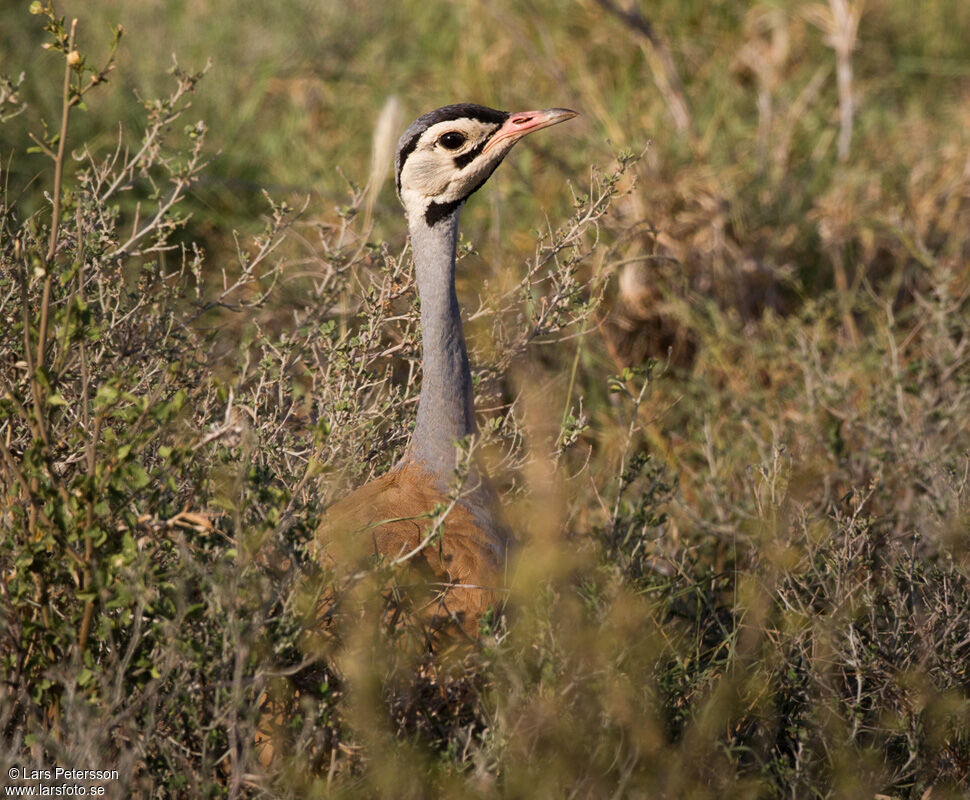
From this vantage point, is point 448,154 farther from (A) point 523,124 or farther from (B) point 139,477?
(B) point 139,477

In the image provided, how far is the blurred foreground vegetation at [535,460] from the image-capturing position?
7.57ft

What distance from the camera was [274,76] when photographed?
22.3 feet

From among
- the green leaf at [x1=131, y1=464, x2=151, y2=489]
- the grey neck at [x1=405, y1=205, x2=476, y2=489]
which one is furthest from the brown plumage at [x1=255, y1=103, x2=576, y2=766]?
the green leaf at [x1=131, y1=464, x2=151, y2=489]

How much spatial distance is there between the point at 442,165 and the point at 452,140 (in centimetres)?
8

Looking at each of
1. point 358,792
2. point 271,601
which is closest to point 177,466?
point 271,601

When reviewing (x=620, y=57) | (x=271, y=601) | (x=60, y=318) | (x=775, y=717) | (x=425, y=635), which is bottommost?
(x=775, y=717)

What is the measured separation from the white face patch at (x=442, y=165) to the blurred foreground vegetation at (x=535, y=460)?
0.23 m

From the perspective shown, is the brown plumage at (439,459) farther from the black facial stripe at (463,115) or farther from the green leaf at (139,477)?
the green leaf at (139,477)

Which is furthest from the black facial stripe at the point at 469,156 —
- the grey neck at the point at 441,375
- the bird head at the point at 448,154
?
the grey neck at the point at 441,375

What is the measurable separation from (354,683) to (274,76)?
527 cm

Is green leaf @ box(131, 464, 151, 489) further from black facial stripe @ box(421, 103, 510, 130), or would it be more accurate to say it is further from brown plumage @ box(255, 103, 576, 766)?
black facial stripe @ box(421, 103, 510, 130)

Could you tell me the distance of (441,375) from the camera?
2973 millimetres

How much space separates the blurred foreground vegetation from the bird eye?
0.31 metres

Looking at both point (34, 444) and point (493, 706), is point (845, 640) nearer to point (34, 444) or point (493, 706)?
point (493, 706)
